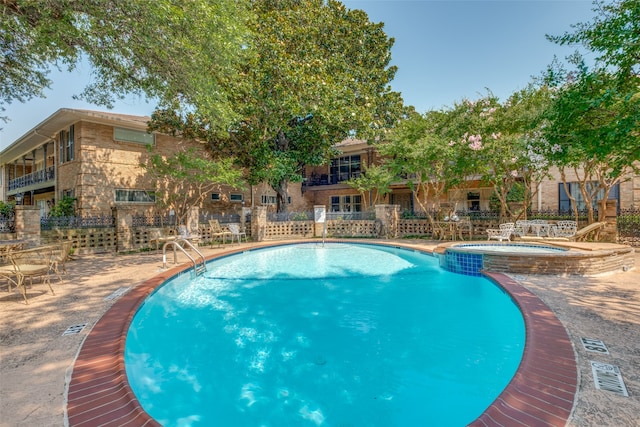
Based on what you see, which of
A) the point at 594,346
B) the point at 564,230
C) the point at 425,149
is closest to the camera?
the point at 594,346

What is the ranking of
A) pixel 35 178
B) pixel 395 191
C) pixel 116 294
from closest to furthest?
pixel 116 294 < pixel 35 178 < pixel 395 191

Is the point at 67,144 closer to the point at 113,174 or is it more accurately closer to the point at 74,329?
the point at 113,174

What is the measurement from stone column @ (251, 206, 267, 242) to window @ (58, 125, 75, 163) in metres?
9.38

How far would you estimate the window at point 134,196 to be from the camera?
15.1 meters

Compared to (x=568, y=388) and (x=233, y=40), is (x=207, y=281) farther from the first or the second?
(x=568, y=388)

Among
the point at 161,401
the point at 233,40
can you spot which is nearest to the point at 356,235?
the point at 233,40

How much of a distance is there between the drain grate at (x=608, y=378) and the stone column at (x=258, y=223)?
13877 mm

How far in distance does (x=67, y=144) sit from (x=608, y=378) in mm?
20691

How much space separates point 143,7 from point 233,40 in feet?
6.74

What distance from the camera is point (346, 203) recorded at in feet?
76.6

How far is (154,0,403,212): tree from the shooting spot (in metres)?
12.6

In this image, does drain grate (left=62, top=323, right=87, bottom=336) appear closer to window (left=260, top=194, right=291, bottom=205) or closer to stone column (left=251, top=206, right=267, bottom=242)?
stone column (left=251, top=206, right=267, bottom=242)

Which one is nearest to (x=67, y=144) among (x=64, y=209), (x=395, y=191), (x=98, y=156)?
(x=98, y=156)

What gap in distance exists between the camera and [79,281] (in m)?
6.80
